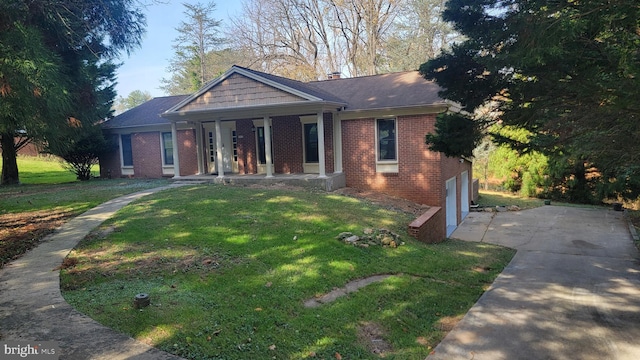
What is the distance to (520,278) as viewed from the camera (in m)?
8.40

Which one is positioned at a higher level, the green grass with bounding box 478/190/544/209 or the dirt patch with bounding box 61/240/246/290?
the dirt patch with bounding box 61/240/246/290

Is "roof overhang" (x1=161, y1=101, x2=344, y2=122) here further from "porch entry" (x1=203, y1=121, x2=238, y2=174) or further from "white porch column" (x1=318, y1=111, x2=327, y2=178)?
"porch entry" (x1=203, y1=121, x2=238, y2=174)

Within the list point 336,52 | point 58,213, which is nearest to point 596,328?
point 58,213

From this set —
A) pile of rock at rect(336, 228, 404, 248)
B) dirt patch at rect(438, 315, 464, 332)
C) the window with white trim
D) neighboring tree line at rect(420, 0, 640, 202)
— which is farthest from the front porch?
dirt patch at rect(438, 315, 464, 332)

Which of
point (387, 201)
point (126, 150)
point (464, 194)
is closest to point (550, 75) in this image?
point (387, 201)

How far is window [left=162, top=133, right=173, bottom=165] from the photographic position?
1941 cm

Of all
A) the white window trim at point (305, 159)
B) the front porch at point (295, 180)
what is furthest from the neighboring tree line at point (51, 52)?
the white window trim at point (305, 159)

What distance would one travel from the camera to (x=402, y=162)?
14.6 meters

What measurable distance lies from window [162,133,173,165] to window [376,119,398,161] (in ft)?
34.0

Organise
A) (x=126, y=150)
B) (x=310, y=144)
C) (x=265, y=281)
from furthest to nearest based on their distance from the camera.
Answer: (x=126, y=150)
(x=310, y=144)
(x=265, y=281)

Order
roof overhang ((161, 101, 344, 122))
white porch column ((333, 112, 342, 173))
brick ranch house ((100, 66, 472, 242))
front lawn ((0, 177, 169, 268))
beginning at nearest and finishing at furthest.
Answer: front lawn ((0, 177, 169, 268)), roof overhang ((161, 101, 344, 122)), brick ranch house ((100, 66, 472, 242)), white porch column ((333, 112, 342, 173))

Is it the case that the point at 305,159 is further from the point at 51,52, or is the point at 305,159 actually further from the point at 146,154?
the point at 51,52

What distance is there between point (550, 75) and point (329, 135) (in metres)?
10.4

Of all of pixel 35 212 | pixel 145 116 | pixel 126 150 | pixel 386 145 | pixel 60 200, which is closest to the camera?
pixel 35 212
